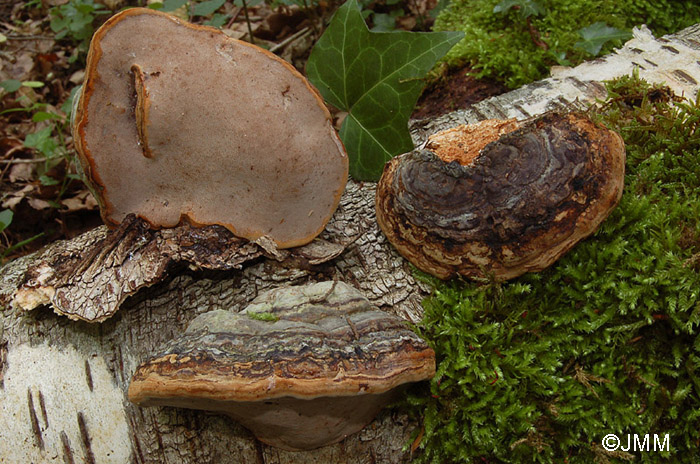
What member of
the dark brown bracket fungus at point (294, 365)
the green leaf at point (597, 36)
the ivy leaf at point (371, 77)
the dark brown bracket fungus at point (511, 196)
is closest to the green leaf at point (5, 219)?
the dark brown bracket fungus at point (294, 365)

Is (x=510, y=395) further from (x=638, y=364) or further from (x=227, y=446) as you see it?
(x=227, y=446)

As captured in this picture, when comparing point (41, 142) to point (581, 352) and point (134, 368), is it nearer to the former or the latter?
point (134, 368)

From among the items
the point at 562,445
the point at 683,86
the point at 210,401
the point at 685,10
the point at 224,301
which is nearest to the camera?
the point at 210,401

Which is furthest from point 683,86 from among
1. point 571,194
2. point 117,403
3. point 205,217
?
point 117,403

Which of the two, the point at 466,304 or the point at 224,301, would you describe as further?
the point at 224,301

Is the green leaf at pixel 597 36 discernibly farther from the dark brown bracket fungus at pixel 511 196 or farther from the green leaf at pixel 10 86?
the green leaf at pixel 10 86
